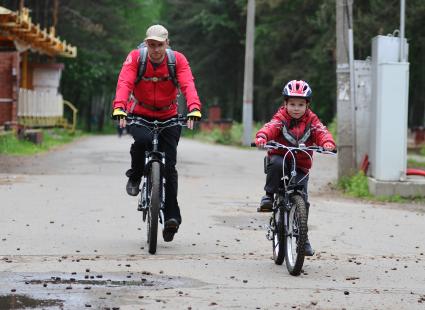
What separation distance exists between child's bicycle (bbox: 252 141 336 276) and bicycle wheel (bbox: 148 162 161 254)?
3.35 feet

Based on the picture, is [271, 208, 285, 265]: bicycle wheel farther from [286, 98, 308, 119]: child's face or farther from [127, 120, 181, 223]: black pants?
[127, 120, 181, 223]: black pants

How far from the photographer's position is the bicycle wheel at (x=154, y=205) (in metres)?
8.69

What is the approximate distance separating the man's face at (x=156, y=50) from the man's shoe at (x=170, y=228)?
1.48m

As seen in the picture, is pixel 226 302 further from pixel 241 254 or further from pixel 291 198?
pixel 241 254

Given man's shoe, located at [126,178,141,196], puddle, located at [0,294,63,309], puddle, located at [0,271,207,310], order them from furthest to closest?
1. man's shoe, located at [126,178,141,196]
2. puddle, located at [0,271,207,310]
3. puddle, located at [0,294,63,309]

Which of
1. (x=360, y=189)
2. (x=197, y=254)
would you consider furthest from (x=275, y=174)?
(x=360, y=189)

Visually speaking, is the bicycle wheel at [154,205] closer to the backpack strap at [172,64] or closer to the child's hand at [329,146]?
the backpack strap at [172,64]

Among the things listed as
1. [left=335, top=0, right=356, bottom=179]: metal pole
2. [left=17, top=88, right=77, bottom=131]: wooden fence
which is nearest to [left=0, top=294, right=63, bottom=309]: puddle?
[left=335, top=0, right=356, bottom=179]: metal pole

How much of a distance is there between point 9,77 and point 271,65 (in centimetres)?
2843

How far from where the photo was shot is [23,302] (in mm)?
6285

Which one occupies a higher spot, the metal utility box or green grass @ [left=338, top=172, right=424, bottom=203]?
the metal utility box

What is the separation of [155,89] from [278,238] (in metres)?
1.83

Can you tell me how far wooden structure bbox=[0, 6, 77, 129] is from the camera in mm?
28250

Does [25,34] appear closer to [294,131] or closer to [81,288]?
[294,131]
